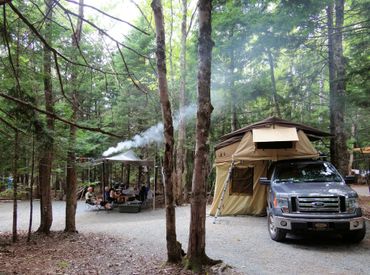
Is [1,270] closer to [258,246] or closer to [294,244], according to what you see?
[258,246]

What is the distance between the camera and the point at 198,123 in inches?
218

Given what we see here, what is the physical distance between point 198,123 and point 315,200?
132 inches

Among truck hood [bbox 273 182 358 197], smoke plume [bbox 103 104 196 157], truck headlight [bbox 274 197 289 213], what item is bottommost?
truck headlight [bbox 274 197 289 213]

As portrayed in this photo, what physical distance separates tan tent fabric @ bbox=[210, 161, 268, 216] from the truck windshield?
8.97ft

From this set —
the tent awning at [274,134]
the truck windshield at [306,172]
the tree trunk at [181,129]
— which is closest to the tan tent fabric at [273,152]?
the tent awning at [274,134]

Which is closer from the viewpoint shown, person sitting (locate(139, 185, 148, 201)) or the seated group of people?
the seated group of people

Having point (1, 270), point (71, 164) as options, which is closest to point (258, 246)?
point (1, 270)

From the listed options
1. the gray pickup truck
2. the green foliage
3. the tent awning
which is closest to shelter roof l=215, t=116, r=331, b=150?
the tent awning

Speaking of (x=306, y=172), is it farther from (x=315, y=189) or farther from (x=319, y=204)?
(x=319, y=204)

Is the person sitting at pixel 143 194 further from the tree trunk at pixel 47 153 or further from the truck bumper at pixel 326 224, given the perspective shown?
the truck bumper at pixel 326 224

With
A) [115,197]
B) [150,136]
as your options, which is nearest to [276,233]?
[115,197]

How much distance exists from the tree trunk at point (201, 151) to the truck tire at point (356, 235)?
12.3 ft

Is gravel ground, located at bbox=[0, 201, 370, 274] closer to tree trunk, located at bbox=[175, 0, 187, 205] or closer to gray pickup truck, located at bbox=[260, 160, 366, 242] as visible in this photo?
gray pickup truck, located at bbox=[260, 160, 366, 242]

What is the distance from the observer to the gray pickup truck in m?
6.71
